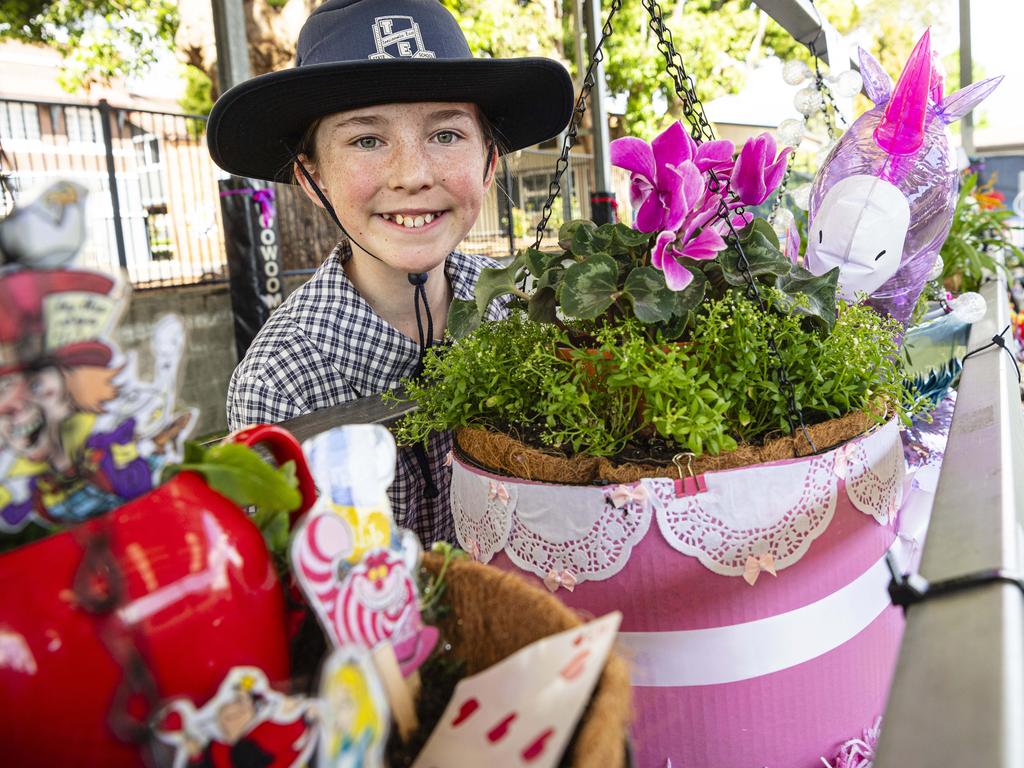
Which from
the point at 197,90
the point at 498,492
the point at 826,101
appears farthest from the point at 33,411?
the point at 197,90

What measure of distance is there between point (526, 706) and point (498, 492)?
33 cm

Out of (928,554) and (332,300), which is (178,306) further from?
(928,554)

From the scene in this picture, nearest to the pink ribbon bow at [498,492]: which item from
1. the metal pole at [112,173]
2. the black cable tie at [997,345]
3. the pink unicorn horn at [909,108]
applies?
the pink unicorn horn at [909,108]

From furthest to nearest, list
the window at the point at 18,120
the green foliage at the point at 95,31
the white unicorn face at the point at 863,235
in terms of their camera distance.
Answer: the green foliage at the point at 95,31 < the window at the point at 18,120 < the white unicorn face at the point at 863,235

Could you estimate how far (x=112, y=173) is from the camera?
5078 mm

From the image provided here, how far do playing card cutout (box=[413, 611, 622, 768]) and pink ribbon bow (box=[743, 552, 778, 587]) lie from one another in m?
0.31

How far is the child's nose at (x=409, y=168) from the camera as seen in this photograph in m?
1.01

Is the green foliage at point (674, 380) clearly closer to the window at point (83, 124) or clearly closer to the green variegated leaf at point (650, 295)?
the green variegated leaf at point (650, 295)

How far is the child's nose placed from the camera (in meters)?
1.01

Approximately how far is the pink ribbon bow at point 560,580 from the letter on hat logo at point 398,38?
70 centimetres

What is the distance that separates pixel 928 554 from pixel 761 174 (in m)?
0.38

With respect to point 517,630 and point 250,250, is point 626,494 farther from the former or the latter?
point 250,250

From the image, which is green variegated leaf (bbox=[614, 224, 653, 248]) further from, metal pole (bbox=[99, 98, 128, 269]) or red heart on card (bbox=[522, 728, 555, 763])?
metal pole (bbox=[99, 98, 128, 269])

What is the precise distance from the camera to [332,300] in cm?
115
